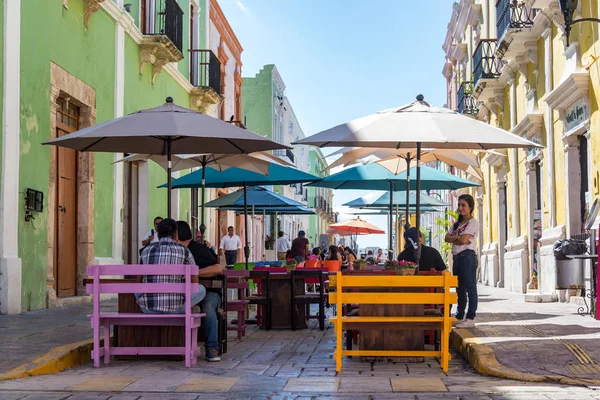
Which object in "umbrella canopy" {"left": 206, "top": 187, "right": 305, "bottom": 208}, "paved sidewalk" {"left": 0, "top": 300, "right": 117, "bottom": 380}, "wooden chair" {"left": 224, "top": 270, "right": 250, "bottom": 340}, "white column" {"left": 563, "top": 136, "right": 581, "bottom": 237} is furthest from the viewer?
"umbrella canopy" {"left": 206, "top": 187, "right": 305, "bottom": 208}

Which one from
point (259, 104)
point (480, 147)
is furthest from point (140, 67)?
point (259, 104)

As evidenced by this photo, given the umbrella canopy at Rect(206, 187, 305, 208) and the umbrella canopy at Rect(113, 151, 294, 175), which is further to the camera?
the umbrella canopy at Rect(206, 187, 305, 208)

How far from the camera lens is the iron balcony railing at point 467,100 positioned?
1099 inches

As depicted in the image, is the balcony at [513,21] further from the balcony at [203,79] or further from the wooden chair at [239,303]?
the wooden chair at [239,303]

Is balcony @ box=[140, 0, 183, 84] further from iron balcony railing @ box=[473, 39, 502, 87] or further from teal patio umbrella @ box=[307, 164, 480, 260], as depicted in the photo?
iron balcony railing @ box=[473, 39, 502, 87]

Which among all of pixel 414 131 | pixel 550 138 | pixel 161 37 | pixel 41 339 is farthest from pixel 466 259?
pixel 161 37

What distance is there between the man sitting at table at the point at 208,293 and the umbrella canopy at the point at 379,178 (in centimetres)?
554

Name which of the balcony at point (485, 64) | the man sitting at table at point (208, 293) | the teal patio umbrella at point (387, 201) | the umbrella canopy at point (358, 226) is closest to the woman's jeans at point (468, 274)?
the man sitting at table at point (208, 293)

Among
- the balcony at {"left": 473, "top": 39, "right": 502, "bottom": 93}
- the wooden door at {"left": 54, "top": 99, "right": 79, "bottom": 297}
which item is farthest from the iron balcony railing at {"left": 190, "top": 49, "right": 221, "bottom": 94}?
the wooden door at {"left": 54, "top": 99, "right": 79, "bottom": 297}

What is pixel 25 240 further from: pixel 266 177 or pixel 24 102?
pixel 266 177

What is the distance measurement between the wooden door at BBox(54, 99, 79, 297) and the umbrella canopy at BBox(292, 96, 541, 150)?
5891 millimetres

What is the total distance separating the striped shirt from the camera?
7516 millimetres

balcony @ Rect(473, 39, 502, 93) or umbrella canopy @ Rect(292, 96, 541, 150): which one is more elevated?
balcony @ Rect(473, 39, 502, 93)

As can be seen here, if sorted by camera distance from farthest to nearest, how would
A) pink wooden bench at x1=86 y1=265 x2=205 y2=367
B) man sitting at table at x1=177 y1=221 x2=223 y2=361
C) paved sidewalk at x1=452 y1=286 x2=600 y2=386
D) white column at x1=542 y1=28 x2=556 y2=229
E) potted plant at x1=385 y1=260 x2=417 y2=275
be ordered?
1. white column at x1=542 y1=28 x2=556 y2=229
2. potted plant at x1=385 y1=260 x2=417 y2=275
3. man sitting at table at x1=177 y1=221 x2=223 y2=361
4. pink wooden bench at x1=86 y1=265 x2=205 y2=367
5. paved sidewalk at x1=452 y1=286 x2=600 y2=386
